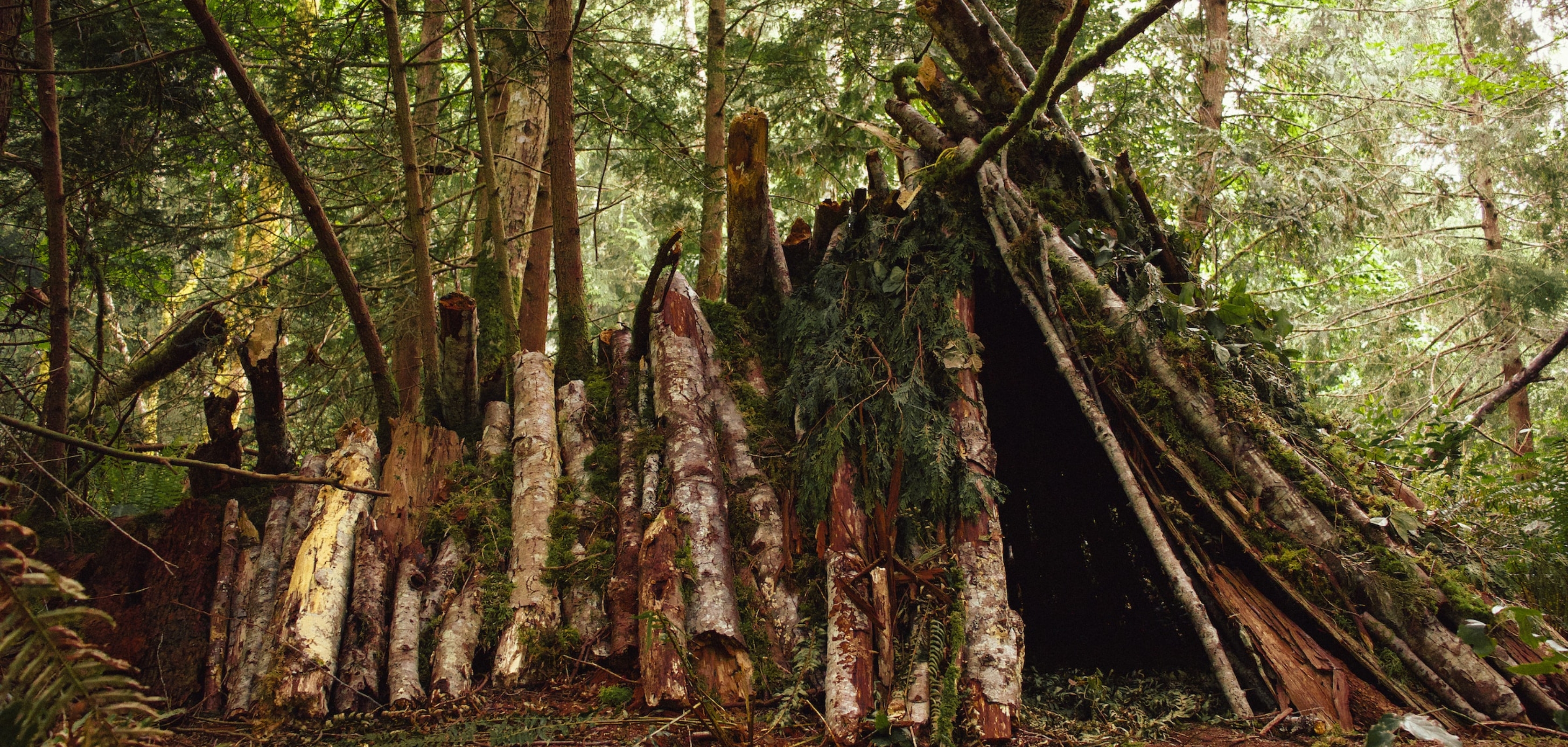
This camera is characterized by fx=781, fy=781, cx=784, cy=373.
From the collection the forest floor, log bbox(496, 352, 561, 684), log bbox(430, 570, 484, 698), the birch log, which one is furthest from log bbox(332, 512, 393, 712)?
the birch log

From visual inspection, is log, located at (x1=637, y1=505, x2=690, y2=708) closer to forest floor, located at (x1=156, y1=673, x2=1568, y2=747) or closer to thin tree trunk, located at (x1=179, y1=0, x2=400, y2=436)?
forest floor, located at (x1=156, y1=673, x2=1568, y2=747)

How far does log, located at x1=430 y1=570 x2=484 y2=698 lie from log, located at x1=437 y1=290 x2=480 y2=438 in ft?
5.59

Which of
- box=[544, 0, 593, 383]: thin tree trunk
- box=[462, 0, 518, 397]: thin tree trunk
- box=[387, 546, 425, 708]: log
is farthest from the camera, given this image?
box=[462, 0, 518, 397]: thin tree trunk

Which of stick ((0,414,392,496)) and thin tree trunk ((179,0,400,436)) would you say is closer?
stick ((0,414,392,496))

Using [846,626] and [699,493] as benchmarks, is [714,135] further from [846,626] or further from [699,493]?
[846,626]

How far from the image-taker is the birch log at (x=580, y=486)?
12.5 ft

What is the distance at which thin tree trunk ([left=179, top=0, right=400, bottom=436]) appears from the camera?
346 cm

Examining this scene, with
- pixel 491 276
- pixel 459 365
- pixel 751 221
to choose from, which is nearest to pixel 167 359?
pixel 459 365

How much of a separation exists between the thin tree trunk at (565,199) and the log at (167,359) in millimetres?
2022

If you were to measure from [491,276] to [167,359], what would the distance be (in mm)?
2311

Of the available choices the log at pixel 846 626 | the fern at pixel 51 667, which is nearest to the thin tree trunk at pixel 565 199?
the log at pixel 846 626

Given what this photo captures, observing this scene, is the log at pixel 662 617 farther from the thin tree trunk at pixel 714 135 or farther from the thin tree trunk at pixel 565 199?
the thin tree trunk at pixel 714 135

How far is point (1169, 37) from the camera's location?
941cm


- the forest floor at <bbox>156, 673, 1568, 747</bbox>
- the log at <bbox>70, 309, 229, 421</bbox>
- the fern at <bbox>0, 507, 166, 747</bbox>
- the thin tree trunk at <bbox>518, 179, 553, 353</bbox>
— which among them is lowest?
the forest floor at <bbox>156, 673, 1568, 747</bbox>
